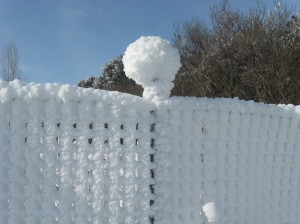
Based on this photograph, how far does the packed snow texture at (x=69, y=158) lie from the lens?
1.18m

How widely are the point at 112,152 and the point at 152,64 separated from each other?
0.91ft

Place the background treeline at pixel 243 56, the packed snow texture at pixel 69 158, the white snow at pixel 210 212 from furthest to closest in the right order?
1. the background treeline at pixel 243 56
2. the white snow at pixel 210 212
3. the packed snow texture at pixel 69 158

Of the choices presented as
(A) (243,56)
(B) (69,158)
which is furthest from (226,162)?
(A) (243,56)

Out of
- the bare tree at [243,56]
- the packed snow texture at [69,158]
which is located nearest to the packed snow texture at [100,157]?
the packed snow texture at [69,158]

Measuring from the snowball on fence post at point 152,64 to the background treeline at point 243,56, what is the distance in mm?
7499

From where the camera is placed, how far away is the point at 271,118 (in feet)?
5.39

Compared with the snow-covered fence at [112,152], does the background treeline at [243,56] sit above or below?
above

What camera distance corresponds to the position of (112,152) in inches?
47.7

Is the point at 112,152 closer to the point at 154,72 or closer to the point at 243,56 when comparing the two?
the point at 154,72

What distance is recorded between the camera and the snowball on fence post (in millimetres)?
1241

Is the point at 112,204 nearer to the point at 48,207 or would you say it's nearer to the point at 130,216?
the point at 130,216

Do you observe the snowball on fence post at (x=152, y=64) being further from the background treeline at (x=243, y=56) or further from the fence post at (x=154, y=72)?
the background treeline at (x=243, y=56)

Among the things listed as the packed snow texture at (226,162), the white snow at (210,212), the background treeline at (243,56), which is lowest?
the white snow at (210,212)

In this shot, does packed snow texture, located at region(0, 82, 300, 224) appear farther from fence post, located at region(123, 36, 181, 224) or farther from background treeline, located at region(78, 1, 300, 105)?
background treeline, located at region(78, 1, 300, 105)
